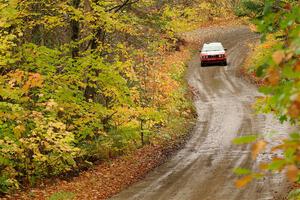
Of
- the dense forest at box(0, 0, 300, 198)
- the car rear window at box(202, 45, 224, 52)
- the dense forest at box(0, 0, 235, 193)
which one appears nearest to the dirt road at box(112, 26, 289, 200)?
the dense forest at box(0, 0, 300, 198)

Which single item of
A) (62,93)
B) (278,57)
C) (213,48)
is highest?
(213,48)

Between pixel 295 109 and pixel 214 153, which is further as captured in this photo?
pixel 214 153

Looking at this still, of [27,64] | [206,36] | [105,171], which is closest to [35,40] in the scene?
[27,64]

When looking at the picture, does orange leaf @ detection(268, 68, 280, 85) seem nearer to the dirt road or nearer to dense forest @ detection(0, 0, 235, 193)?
dense forest @ detection(0, 0, 235, 193)

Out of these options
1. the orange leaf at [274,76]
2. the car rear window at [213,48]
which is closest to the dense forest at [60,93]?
the orange leaf at [274,76]

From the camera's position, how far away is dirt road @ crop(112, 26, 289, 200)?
11844 mm

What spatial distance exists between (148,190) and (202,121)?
1011cm

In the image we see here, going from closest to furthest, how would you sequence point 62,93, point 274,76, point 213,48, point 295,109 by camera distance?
1. point 295,109
2. point 274,76
3. point 62,93
4. point 213,48

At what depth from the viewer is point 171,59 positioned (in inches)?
1436

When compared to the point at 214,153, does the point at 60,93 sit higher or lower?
higher

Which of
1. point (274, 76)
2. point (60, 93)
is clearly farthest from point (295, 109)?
point (60, 93)

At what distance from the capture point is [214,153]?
16.3 metres

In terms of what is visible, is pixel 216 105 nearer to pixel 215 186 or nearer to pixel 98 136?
pixel 98 136

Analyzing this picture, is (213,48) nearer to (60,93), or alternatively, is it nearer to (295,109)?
(60,93)
